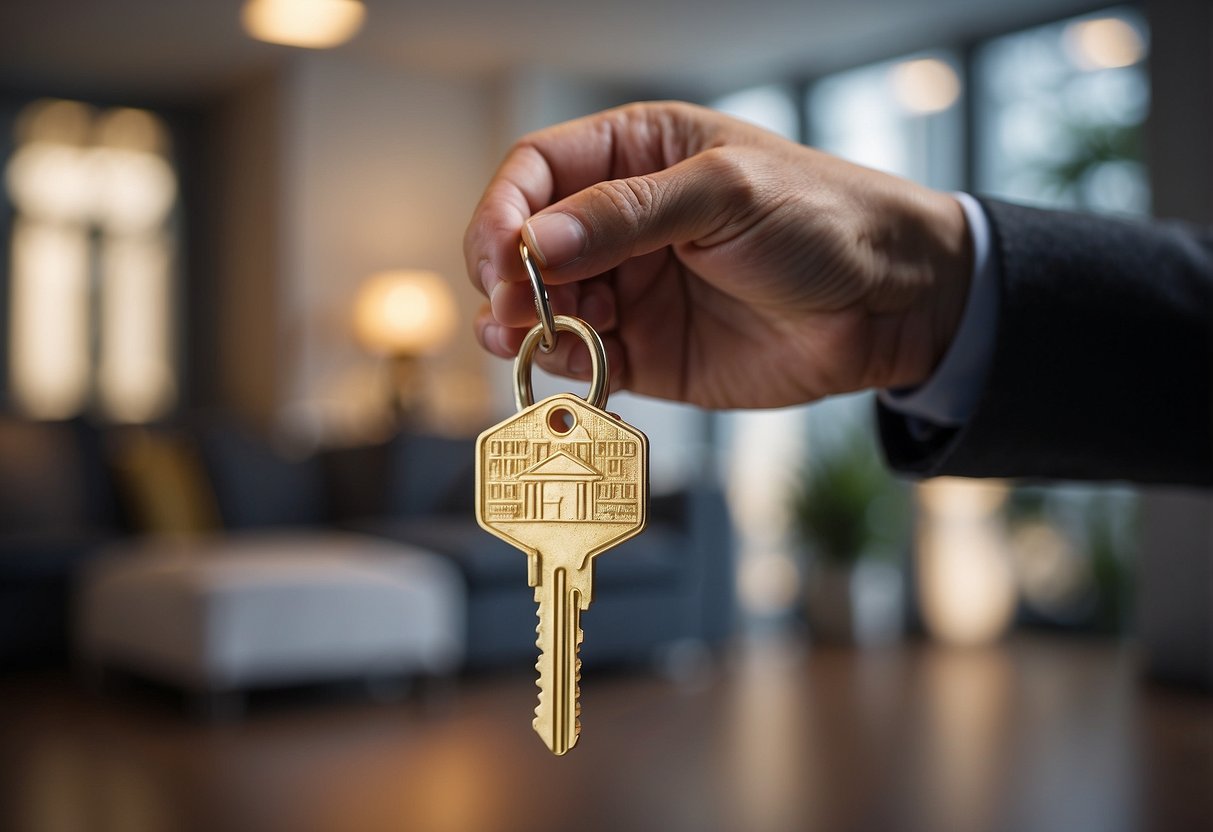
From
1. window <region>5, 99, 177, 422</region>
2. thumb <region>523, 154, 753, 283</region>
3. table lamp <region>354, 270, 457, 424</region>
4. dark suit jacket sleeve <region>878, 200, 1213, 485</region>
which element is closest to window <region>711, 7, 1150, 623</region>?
table lamp <region>354, 270, 457, 424</region>

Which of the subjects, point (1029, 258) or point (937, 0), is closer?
point (1029, 258)

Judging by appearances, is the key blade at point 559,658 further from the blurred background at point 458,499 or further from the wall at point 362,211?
the wall at point 362,211

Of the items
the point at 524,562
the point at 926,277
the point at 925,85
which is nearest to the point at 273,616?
the point at 524,562

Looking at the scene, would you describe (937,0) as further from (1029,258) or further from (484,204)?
(484,204)

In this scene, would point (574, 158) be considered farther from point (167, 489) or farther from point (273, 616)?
point (167, 489)

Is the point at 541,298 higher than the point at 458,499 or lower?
higher

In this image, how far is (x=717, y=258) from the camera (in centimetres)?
81

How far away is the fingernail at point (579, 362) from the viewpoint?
30.6 inches

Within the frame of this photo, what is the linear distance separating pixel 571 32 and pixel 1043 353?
17.8ft

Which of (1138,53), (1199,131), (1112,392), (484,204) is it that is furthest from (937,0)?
(484,204)

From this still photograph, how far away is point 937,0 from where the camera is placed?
554cm

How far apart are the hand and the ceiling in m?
4.94

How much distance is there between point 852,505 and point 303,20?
322cm

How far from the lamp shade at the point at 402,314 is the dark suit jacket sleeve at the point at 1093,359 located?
527 cm
